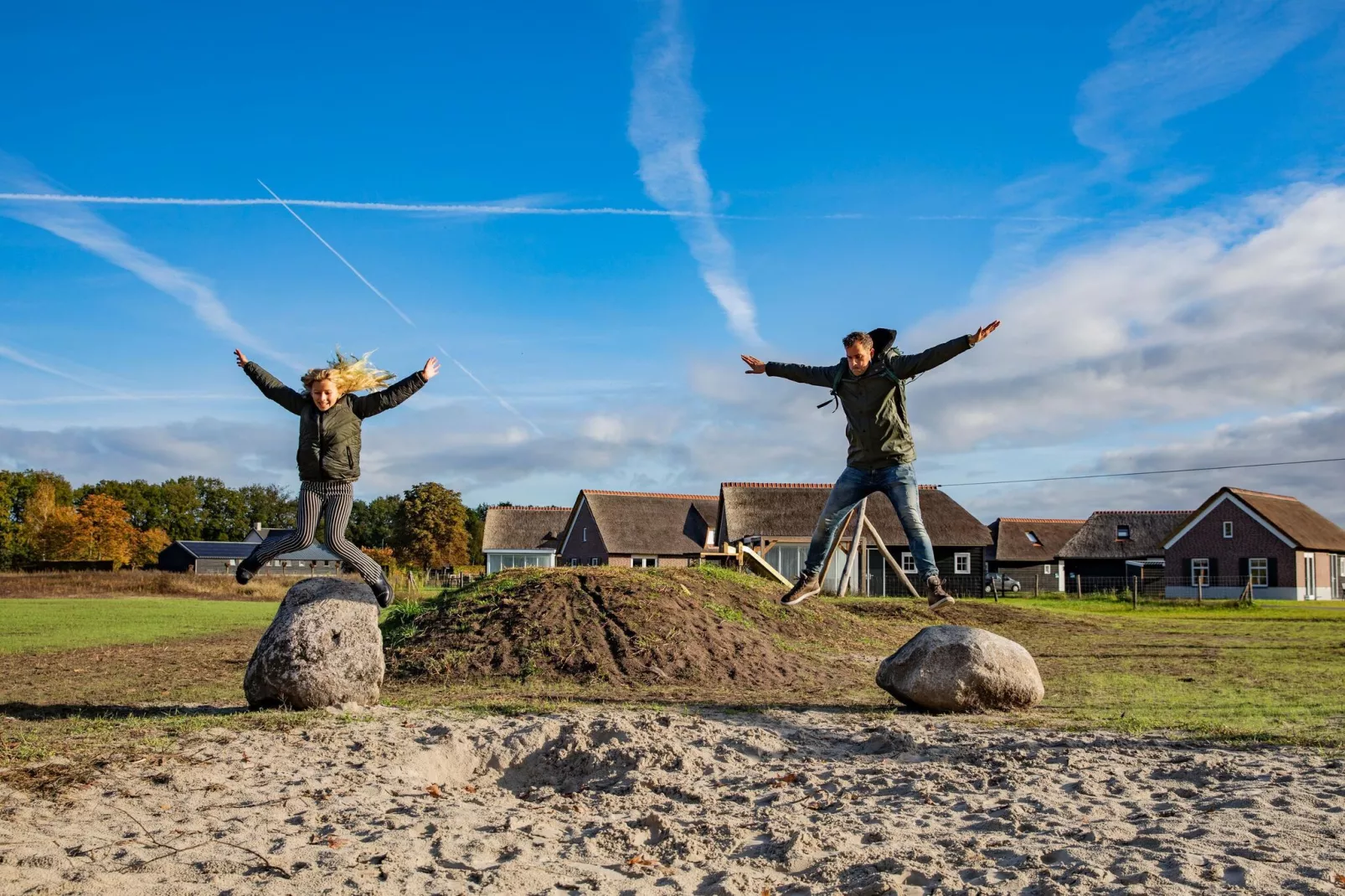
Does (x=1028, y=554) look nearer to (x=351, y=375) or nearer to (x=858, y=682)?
(x=858, y=682)

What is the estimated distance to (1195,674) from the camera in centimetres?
1452

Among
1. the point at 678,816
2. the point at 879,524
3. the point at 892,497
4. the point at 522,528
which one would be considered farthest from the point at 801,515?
the point at 678,816

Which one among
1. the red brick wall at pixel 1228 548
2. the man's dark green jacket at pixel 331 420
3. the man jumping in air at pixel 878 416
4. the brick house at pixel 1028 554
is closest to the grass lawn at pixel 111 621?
the man's dark green jacket at pixel 331 420

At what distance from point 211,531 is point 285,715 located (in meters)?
119

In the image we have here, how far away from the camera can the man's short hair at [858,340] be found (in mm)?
8898

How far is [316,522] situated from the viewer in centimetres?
904

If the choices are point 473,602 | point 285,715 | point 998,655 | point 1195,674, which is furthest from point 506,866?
point 1195,674

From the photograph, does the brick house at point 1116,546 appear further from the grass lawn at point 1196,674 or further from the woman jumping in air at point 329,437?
the woman jumping in air at point 329,437

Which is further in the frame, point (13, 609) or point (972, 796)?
point (13, 609)

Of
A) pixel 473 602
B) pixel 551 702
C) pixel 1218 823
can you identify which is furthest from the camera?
pixel 473 602

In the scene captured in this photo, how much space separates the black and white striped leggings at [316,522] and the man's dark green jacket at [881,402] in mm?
4595

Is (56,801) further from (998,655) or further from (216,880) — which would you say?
(998,655)

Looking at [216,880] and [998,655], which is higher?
[998,655]

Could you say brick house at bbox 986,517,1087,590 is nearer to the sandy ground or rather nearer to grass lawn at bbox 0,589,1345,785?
grass lawn at bbox 0,589,1345,785
